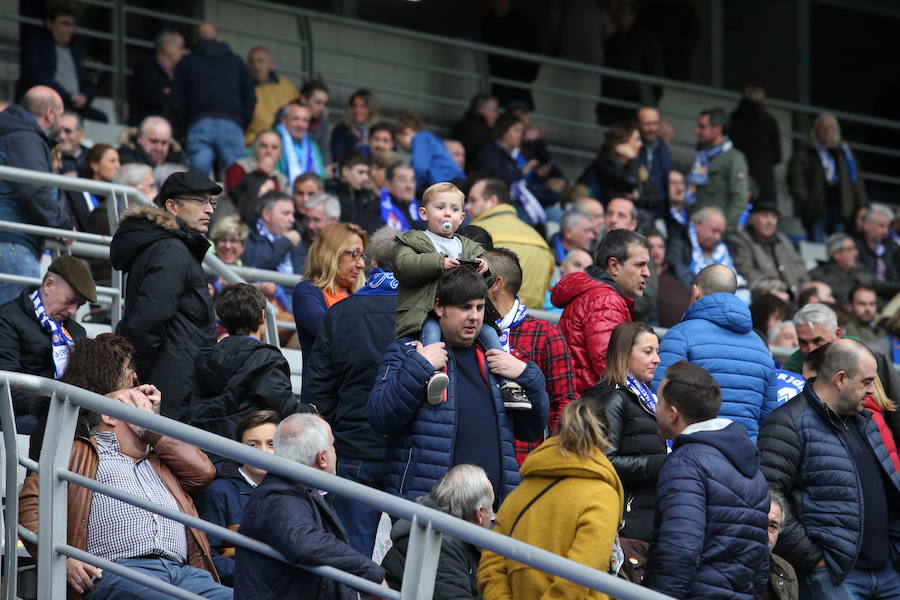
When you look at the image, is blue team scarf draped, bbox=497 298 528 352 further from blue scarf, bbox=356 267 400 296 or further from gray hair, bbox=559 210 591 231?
gray hair, bbox=559 210 591 231

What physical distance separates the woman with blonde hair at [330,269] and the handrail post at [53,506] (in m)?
2.26

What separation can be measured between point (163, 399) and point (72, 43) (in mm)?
6719

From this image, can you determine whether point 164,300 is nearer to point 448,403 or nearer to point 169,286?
point 169,286

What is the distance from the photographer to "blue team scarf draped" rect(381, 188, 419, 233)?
12.0m

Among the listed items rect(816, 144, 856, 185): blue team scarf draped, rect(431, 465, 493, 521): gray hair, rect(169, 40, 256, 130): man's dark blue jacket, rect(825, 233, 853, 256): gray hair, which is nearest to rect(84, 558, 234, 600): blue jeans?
rect(431, 465, 493, 521): gray hair

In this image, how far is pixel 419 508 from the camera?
191 inches

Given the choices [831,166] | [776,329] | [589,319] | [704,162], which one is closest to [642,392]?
[589,319]

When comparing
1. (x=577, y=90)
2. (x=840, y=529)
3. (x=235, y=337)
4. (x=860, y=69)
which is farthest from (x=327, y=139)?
(x=860, y=69)

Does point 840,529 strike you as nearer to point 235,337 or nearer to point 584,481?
point 584,481

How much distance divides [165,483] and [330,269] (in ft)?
6.75

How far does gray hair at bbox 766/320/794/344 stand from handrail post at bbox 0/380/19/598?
571 cm

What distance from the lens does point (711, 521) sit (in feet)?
19.1

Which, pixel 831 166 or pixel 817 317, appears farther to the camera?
pixel 831 166

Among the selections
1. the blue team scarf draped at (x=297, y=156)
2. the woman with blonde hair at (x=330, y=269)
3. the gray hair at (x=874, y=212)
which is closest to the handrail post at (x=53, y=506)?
the woman with blonde hair at (x=330, y=269)
